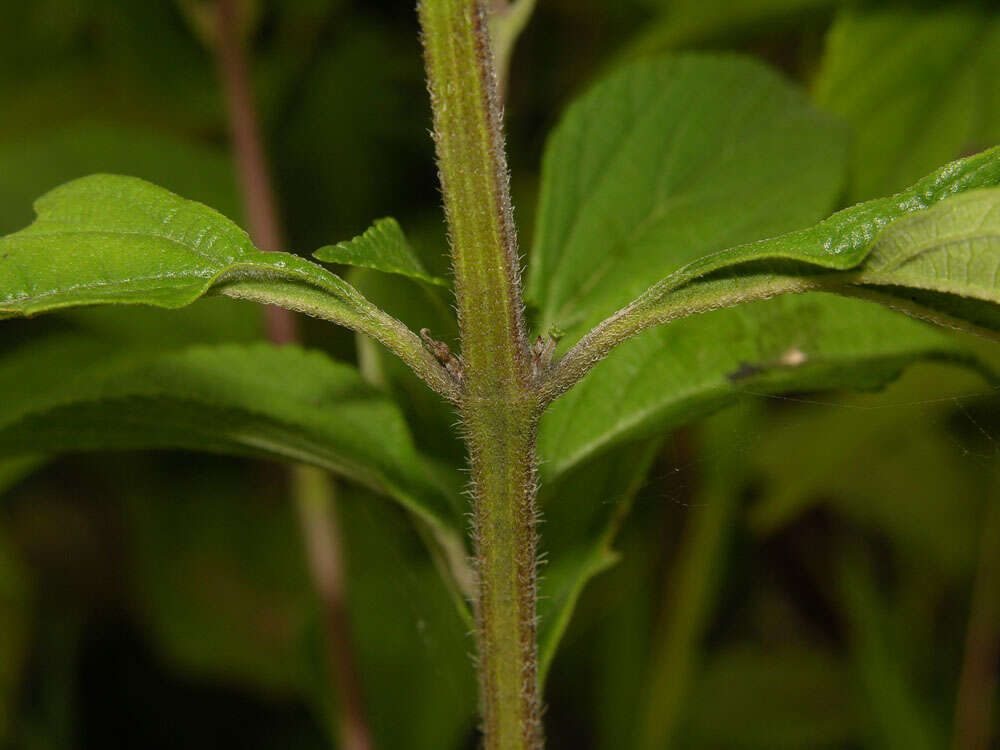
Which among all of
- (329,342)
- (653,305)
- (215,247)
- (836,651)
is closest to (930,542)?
(836,651)

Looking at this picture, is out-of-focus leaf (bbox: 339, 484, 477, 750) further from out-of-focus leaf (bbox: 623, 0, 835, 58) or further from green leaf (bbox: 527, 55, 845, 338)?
out-of-focus leaf (bbox: 623, 0, 835, 58)

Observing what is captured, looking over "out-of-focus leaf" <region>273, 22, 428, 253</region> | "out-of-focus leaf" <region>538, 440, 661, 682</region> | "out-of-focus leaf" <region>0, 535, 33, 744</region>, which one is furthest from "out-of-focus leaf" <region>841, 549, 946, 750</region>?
"out-of-focus leaf" <region>0, 535, 33, 744</region>

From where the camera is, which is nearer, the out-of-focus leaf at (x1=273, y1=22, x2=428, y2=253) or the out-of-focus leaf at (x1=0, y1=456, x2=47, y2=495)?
the out-of-focus leaf at (x1=0, y1=456, x2=47, y2=495)

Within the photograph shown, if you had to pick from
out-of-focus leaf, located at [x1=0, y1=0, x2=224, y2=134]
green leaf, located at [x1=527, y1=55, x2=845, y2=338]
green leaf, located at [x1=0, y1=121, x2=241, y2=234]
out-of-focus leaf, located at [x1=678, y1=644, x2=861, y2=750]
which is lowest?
out-of-focus leaf, located at [x1=678, y1=644, x2=861, y2=750]

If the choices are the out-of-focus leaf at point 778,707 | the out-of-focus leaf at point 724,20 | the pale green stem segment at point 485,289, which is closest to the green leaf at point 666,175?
Answer: the pale green stem segment at point 485,289

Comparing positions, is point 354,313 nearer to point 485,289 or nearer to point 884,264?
point 485,289

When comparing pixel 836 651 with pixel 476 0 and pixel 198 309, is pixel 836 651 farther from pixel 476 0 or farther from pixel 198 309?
pixel 476 0

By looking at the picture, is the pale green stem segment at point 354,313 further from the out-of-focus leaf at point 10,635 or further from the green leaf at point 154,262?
the out-of-focus leaf at point 10,635
